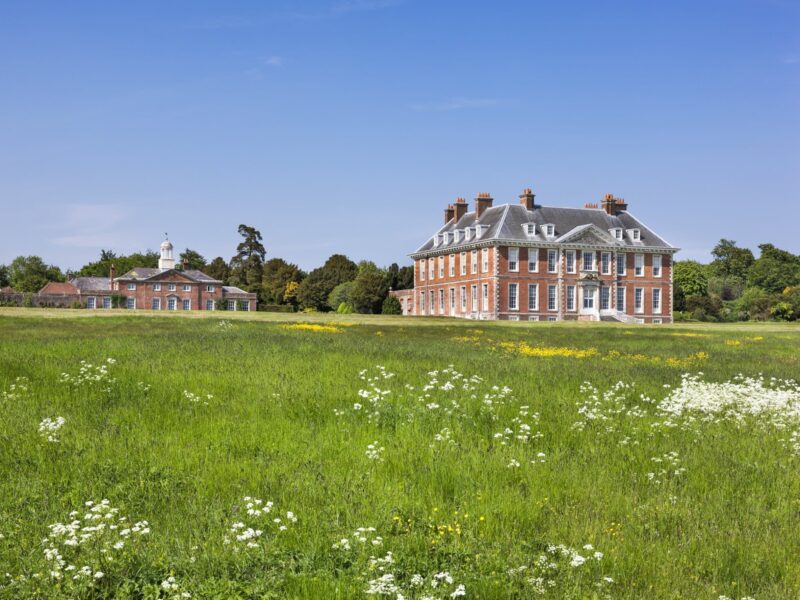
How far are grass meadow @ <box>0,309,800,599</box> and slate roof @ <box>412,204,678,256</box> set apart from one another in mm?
65614

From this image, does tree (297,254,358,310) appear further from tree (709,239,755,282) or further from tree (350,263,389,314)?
tree (709,239,755,282)

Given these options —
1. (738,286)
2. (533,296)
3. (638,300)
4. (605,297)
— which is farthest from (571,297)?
(738,286)

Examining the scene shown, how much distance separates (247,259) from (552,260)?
79632 millimetres

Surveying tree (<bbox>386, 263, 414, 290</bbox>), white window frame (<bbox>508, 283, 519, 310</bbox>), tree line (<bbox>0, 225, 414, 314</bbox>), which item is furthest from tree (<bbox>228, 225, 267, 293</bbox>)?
white window frame (<bbox>508, 283, 519, 310</bbox>)

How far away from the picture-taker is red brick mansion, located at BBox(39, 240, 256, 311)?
117m

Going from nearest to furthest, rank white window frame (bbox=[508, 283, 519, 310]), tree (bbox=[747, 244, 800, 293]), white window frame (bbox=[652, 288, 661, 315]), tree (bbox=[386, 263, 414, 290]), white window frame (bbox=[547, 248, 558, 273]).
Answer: white window frame (bbox=[508, 283, 519, 310]) → white window frame (bbox=[547, 248, 558, 273]) → white window frame (bbox=[652, 288, 661, 315]) → tree (bbox=[386, 263, 414, 290]) → tree (bbox=[747, 244, 800, 293])

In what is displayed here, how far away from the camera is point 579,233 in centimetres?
8288

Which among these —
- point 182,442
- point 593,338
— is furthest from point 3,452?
point 593,338

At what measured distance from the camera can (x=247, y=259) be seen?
146 metres

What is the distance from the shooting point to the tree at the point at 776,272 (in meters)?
124

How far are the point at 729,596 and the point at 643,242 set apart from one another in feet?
282

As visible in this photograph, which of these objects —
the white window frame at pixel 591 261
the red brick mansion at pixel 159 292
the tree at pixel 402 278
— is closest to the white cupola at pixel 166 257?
the red brick mansion at pixel 159 292

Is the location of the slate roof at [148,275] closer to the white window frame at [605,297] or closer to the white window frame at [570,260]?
the white window frame at [570,260]

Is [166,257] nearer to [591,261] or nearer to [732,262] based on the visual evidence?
[591,261]
